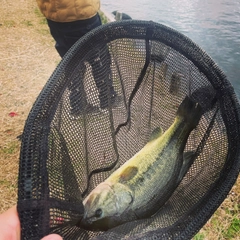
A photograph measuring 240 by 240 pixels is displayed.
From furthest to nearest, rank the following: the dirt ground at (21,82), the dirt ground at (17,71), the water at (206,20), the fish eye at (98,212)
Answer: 1. the water at (206,20)
2. the dirt ground at (17,71)
3. the dirt ground at (21,82)
4. the fish eye at (98,212)

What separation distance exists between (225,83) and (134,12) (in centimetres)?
506

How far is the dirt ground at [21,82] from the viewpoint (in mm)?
2072

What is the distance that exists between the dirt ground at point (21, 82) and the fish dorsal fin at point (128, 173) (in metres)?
0.70

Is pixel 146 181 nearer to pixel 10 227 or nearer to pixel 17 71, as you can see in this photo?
pixel 10 227

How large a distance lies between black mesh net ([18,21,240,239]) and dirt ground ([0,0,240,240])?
551 millimetres

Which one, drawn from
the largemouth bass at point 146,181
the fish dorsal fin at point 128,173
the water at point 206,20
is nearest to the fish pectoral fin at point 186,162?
the largemouth bass at point 146,181

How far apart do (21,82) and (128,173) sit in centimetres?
270

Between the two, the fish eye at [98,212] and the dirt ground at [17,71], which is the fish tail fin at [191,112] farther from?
the dirt ground at [17,71]

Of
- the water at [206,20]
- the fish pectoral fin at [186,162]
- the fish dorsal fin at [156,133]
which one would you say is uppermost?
the fish dorsal fin at [156,133]

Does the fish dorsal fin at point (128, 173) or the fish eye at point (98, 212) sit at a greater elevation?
the fish dorsal fin at point (128, 173)

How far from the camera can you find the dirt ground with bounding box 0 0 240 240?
81.6 inches

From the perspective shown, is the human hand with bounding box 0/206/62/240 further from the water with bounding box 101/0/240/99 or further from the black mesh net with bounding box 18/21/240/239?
the water with bounding box 101/0/240/99

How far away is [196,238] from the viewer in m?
1.96

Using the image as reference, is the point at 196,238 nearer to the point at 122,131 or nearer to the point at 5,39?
the point at 122,131
